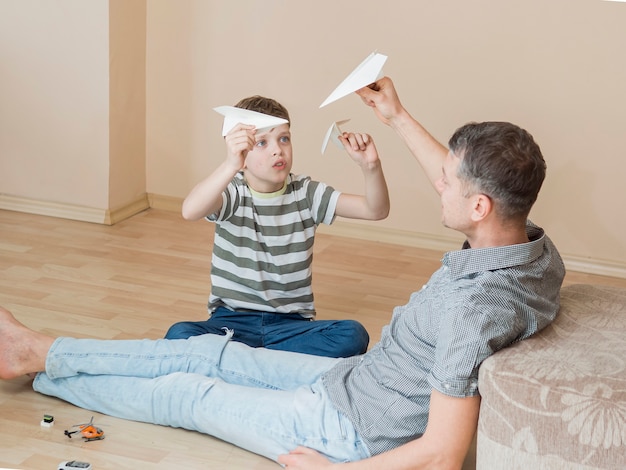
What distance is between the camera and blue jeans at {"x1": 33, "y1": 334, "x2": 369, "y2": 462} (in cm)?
180

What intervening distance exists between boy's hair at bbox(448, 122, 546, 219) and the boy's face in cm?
65

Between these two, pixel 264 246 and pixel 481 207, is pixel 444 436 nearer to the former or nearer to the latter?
pixel 481 207

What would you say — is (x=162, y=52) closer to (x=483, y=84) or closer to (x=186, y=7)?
(x=186, y=7)

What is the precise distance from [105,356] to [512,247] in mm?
932

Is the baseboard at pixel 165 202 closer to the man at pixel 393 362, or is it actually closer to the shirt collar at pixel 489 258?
the man at pixel 393 362

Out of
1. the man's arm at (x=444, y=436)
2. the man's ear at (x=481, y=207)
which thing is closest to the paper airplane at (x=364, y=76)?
the man's ear at (x=481, y=207)

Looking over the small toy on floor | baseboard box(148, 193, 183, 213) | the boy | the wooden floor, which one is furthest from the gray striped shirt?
baseboard box(148, 193, 183, 213)

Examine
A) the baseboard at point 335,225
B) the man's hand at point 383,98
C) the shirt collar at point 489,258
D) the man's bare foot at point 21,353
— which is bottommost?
the baseboard at point 335,225

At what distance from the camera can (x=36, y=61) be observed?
353cm

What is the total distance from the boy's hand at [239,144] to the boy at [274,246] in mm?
139

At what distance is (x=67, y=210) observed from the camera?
361 cm

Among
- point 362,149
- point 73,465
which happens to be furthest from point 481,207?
point 73,465

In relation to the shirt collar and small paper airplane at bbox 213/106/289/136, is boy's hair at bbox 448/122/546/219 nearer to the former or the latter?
the shirt collar

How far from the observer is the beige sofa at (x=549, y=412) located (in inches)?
59.6
